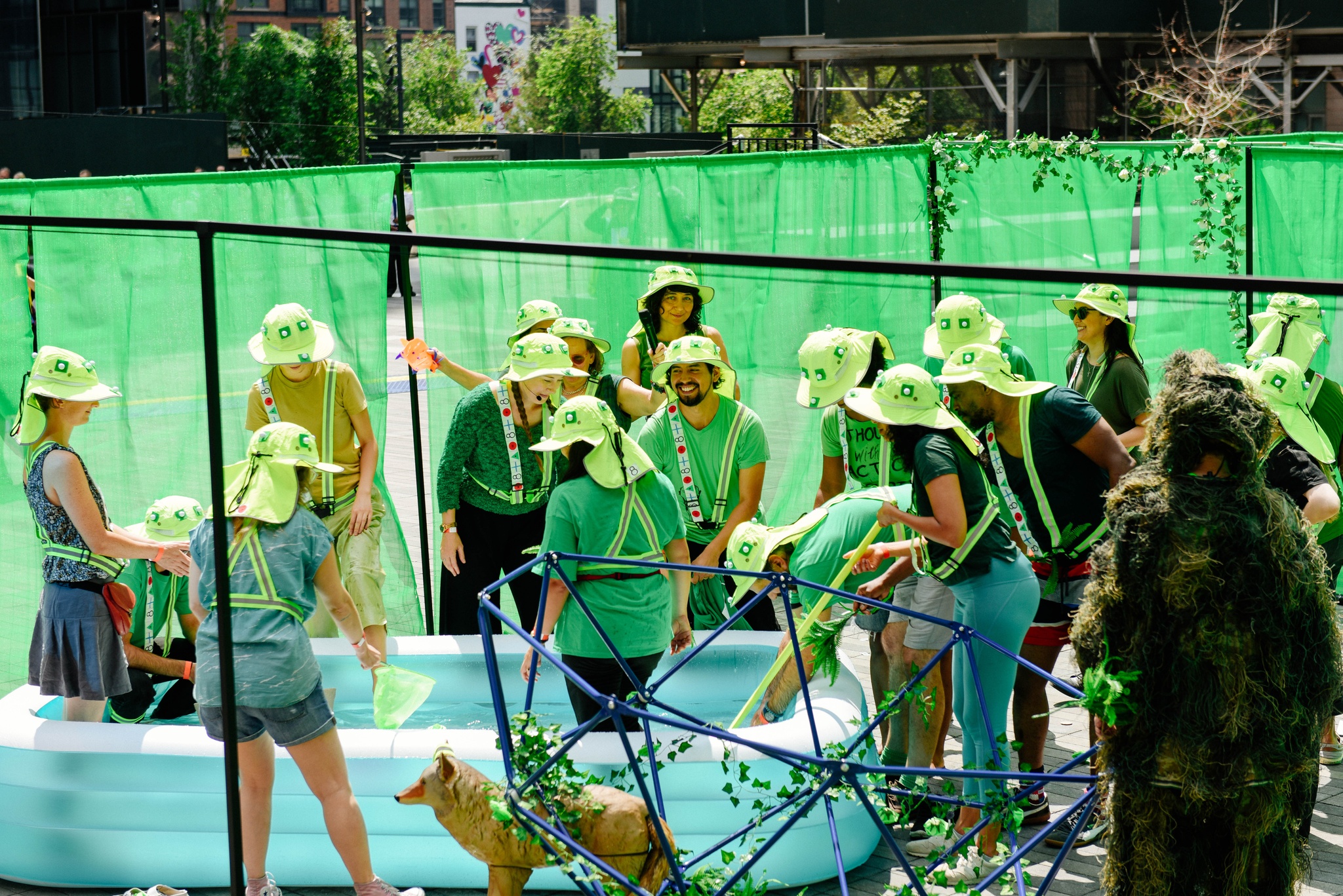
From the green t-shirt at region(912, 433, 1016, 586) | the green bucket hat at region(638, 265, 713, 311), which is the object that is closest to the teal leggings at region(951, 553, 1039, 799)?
the green t-shirt at region(912, 433, 1016, 586)

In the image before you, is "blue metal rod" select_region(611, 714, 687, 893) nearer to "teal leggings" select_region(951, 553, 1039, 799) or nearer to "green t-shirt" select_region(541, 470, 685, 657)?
"teal leggings" select_region(951, 553, 1039, 799)

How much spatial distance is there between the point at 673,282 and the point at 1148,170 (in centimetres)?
355

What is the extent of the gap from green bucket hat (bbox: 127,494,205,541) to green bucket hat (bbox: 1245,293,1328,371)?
4.30 m

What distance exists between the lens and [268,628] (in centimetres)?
441

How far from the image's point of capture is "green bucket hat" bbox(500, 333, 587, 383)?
5.82 meters

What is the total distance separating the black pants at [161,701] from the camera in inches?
229

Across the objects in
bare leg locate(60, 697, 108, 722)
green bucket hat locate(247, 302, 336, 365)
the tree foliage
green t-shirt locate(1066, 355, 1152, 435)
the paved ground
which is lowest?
the paved ground

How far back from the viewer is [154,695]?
5926 mm

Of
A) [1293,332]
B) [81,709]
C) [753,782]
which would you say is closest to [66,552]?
[81,709]

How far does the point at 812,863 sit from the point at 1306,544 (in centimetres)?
262

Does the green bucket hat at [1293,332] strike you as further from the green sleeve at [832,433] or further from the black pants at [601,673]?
the black pants at [601,673]

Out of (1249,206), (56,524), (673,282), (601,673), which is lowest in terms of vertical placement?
(601,673)

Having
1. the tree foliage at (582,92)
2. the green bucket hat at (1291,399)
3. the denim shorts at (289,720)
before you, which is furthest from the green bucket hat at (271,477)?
the tree foliage at (582,92)

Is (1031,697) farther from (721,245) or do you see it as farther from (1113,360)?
(721,245)
